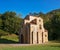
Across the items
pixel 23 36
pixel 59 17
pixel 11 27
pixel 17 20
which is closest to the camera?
pixel 23 36

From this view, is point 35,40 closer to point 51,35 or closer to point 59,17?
point 51,35

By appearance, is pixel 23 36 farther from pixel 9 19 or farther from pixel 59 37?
pixel 9 19

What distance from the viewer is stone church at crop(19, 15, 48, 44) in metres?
41.0

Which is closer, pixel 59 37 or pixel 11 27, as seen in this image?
pixel 59 37

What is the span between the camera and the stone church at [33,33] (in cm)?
4097

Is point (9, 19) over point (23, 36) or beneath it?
over

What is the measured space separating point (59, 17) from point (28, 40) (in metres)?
18.3

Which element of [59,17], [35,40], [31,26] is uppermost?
[59,17]

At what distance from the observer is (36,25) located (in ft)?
139

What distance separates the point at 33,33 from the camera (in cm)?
4103

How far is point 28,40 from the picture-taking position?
136 feet

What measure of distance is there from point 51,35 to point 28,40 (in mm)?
14574

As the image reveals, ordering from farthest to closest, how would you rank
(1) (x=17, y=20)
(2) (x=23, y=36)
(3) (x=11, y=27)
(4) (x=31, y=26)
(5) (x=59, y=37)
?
(1) (x=17, y=20)
(3) (x=11, y=27)
(5) (x=59, y=37)
(2) (x=23, y=36)
(4) (x=31, y=26)

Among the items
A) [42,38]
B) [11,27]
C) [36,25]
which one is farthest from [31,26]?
[11,27]
